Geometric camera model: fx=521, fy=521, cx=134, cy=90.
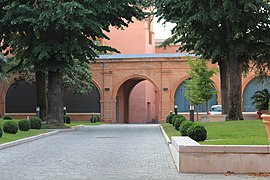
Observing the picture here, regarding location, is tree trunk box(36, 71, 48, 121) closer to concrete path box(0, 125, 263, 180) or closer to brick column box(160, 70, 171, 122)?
brick column box(160, 70, 171, 122)

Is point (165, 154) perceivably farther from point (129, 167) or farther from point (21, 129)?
point (21, 129)

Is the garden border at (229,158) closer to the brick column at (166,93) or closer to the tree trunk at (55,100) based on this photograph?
the tree trunk at (55,100)

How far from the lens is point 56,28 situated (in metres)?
27.2

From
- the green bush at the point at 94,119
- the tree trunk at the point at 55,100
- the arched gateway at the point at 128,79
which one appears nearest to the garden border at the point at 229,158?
the tree trunk at the point at 55,100

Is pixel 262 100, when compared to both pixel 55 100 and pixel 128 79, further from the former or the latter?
pixel 128 79

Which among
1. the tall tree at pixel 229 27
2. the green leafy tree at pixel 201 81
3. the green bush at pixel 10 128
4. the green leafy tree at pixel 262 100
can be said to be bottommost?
the green bush at pixel 10 128

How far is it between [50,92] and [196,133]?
1760cm

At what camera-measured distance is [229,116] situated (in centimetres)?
2814

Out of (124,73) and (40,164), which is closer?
(40,164)

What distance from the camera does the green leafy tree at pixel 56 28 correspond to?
27078mm

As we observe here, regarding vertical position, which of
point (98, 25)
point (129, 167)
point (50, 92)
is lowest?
point (129, 167)

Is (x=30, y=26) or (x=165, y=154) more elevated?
(x=30, y=26)

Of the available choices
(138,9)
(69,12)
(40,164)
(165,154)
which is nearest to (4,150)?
(40,164)

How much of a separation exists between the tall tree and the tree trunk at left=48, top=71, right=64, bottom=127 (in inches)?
305
